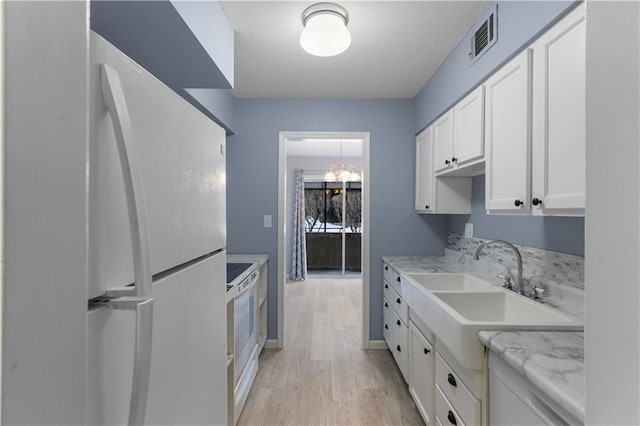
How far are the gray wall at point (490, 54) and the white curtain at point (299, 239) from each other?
12.0 ft

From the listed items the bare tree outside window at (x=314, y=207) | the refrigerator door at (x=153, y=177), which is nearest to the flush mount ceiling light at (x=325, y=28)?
the refrigerator door at (x=153, y=177)

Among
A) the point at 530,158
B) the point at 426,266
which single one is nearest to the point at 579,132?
the point at 530,158

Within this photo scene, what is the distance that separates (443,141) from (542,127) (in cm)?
111

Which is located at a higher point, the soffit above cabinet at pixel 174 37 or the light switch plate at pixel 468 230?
the soffit above cabinet at pixel 174 37

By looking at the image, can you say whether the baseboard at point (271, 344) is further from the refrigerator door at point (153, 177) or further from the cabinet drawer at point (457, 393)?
the refrigerator door at point (153, 177)

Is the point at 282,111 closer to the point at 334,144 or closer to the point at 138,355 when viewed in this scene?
the point at 334,144

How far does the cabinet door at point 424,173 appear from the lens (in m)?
2.66

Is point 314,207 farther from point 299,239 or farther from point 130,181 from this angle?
point 130,181

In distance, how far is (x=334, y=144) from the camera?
5.27 meters

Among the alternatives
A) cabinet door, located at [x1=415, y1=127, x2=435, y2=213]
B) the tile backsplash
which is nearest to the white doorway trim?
cabinet door, located at [x1=415, y1=127, x2=435, y2=213]

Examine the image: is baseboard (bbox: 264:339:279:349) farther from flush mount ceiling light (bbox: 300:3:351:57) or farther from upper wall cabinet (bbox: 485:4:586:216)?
flush mount ceiling light (bbox: 300:3:351:57)

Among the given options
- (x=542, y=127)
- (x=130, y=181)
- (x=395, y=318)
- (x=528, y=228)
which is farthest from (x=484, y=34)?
(x=395, y=318)

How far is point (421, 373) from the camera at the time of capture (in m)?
1.93

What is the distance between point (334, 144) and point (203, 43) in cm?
399
